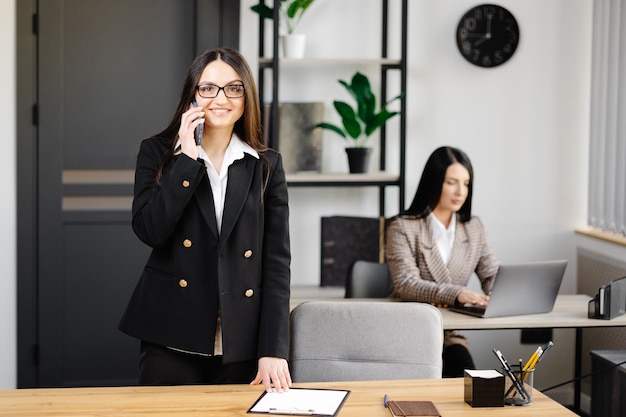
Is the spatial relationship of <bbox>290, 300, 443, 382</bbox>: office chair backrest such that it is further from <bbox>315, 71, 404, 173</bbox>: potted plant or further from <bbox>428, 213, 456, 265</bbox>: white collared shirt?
<bbox>315, 71, 404, 173</bbox>: potted plant

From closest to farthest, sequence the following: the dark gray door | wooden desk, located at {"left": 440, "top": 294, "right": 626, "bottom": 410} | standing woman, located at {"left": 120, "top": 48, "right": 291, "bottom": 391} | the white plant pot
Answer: standing woman, located at {"left": 120, "top": 48, "right": 291, "bottom": 391} < wooden desk, located at {"left": 440, "top": 294, "right": 626, "bottom": 410} < the white plant pot < the dark gray door

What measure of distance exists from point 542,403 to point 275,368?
66 cm

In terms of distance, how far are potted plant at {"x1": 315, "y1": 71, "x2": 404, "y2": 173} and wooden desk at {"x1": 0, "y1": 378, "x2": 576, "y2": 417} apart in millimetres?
2366

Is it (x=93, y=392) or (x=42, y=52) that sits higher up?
(x=42, y=52)

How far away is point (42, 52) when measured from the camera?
4.63 m

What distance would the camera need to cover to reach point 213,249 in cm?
239

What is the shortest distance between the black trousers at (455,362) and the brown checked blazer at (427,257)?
263mm

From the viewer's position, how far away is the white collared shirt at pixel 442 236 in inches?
153

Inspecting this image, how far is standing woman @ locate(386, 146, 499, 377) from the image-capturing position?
3.79 m

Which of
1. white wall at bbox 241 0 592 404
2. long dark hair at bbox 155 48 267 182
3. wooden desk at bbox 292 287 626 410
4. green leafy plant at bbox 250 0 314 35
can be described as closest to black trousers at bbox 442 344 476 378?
wooden desk at bbox 292 287 626 410

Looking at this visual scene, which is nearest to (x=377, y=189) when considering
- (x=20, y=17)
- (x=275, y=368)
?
(x=20, y=17)

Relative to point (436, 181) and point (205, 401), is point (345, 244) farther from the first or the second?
point (205, 401)

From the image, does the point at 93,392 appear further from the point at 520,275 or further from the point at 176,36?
the point at 176,36

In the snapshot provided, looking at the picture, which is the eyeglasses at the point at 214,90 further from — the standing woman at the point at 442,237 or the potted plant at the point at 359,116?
the potted plant at the point at 359,116
